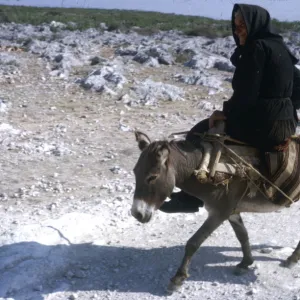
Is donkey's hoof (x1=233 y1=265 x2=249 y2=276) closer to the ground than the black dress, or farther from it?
closer to the ground

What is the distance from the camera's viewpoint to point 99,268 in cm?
485

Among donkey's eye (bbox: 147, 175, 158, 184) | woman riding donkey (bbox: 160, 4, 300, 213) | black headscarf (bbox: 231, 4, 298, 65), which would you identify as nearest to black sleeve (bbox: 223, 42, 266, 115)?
woman riding donkey (bbox: 160, 4, 300, 213)

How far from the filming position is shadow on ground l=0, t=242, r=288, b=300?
14.9 feet

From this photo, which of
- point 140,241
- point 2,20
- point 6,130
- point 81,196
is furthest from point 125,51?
point 2,20

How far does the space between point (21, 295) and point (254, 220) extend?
2.67 m

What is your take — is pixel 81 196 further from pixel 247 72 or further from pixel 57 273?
pixel 247 72

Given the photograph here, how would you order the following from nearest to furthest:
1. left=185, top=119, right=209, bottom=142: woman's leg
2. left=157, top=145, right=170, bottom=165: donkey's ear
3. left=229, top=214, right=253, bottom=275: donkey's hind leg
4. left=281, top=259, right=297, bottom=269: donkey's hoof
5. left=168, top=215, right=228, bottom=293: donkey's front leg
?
1. left=157, top=145, right=170, bottom=165: donkey's ear
2. left=168, top=215, right=228, bottom=293: donkey's front leg
3. left=185, top=119, right=209, bottom=142: woman's leg
4. left=229, top=214, right=253, bottom=275: donkey's hind leg
5. left=281, top=259, right=297, bottom=269: donkey's hoof

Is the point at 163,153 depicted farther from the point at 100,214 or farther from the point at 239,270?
the point at 100,214

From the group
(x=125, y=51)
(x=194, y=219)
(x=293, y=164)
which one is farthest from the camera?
(x=125, y=51)

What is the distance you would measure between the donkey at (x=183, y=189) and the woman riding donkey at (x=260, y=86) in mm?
322

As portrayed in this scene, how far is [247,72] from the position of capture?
158 inches

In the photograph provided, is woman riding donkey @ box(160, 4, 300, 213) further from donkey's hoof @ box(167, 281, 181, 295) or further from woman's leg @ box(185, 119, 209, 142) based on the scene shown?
donkey's hoof @ box(167, 281, 181, 295)

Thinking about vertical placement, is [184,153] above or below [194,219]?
above

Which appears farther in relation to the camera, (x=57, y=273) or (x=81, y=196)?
(x=81, y=196)
